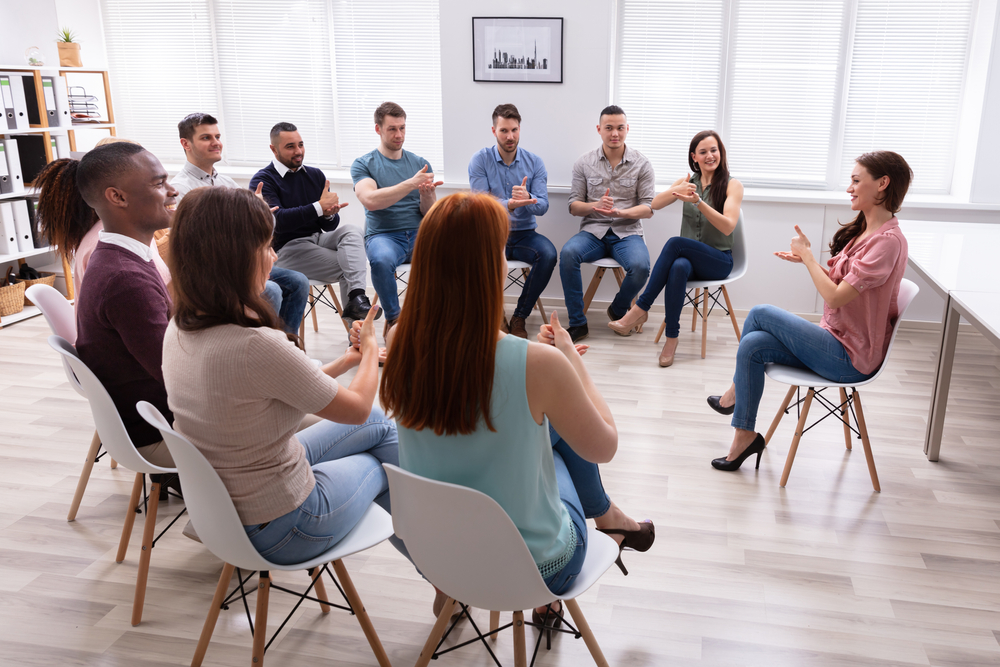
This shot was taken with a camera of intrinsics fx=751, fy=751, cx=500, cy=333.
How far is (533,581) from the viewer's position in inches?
58.4

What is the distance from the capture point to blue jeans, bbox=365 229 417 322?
439cm

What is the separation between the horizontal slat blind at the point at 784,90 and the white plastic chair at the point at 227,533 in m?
4.16

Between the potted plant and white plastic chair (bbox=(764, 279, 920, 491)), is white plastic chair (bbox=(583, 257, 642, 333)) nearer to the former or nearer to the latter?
white plastic chair (bbox=(764, 279, 920, 491))

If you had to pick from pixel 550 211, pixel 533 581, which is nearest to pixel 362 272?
pixel 550 211

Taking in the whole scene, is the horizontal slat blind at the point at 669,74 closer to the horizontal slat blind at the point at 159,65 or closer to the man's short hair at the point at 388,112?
the man's short hair at the point at 388,112

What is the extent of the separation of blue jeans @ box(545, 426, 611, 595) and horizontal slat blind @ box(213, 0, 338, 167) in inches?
178

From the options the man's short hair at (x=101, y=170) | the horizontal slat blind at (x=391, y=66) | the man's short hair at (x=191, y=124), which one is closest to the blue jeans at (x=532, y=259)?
the horizontal slat blind at (x=391, y=66)

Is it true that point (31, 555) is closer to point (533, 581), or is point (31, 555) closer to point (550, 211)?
point (533, 581)

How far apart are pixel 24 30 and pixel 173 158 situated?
132 cm

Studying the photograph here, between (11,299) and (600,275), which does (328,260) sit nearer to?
(600,275)

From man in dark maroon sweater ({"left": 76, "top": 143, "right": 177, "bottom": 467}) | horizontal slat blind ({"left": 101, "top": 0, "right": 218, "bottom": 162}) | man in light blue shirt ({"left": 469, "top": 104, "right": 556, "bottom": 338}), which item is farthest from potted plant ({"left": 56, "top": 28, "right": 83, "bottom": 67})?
man in dark maroon sweater ({"left": 76, "top": 143, "right": 177, "bottom": 467})

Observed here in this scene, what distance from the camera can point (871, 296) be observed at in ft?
8.73

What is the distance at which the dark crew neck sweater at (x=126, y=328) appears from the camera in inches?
84.5

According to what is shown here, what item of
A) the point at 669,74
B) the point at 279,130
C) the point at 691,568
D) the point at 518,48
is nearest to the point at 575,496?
the point at 691,568
